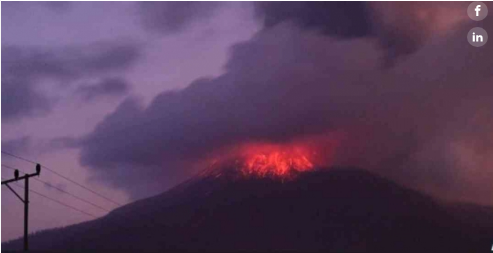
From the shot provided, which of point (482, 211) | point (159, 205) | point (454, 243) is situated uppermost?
point (159, 205)

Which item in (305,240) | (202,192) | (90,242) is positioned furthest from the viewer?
(202,192)

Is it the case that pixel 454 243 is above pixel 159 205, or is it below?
below

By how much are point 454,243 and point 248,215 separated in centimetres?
5095

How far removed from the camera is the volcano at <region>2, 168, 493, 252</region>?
152 meters

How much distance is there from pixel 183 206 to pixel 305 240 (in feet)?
90.9

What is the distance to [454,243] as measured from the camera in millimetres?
153500

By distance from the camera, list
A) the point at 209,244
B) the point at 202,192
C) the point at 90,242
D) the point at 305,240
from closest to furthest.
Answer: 1. the point at 90,242
2. the point at 209,244
3. the point at 305,240
4. the point at 202,192

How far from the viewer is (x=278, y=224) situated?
7146 inches

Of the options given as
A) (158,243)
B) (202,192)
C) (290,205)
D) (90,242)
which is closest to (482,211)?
(290,205)

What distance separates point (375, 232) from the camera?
17388cm

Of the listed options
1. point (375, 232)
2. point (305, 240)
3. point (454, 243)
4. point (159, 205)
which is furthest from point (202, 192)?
point (454, 243)

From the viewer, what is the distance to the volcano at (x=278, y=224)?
15188 centimetres

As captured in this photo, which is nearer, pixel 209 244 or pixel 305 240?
pixel 209 244

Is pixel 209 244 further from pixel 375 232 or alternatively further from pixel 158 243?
pixel 375 232
